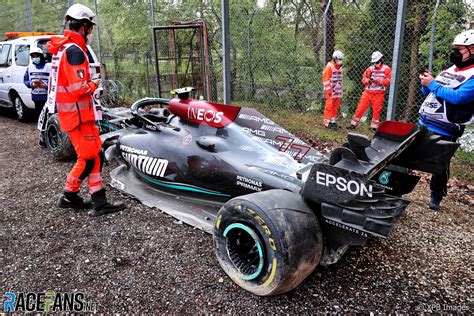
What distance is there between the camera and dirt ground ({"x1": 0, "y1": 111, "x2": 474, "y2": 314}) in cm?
271

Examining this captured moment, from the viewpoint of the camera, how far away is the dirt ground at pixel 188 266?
107 inches

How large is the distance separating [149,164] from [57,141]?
259cm

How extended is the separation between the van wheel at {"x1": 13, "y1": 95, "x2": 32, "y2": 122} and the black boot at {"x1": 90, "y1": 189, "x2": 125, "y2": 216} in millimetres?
5988

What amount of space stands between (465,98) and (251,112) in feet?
7.13

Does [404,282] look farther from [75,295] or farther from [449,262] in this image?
[75,295]

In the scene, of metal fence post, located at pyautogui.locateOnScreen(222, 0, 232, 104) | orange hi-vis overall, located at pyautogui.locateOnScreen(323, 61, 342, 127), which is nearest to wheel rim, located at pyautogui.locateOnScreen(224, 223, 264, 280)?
metal fence post, located at pyautogui.locateOnScreen(222, 0, 232, 104)

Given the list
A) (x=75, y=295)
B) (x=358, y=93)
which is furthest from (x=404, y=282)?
(x=358, y=93)

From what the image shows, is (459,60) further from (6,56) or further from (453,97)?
(6,56)

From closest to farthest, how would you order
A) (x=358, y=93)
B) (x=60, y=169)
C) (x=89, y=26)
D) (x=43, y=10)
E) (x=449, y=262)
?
(x=449, y=262) < (x=89, y=26) < (x=60, y=169) < (x=358, y=93) < (x=43, y=10)

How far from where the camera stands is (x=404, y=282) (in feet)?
9.53

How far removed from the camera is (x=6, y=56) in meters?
8.73

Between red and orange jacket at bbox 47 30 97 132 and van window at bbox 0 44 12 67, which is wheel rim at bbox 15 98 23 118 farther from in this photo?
red and orange jacket at bbox 47 30 97 132

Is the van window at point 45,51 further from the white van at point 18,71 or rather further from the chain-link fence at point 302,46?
the chain-link fence at point 302,46

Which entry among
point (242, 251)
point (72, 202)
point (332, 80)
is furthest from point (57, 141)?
point (332, 80)
